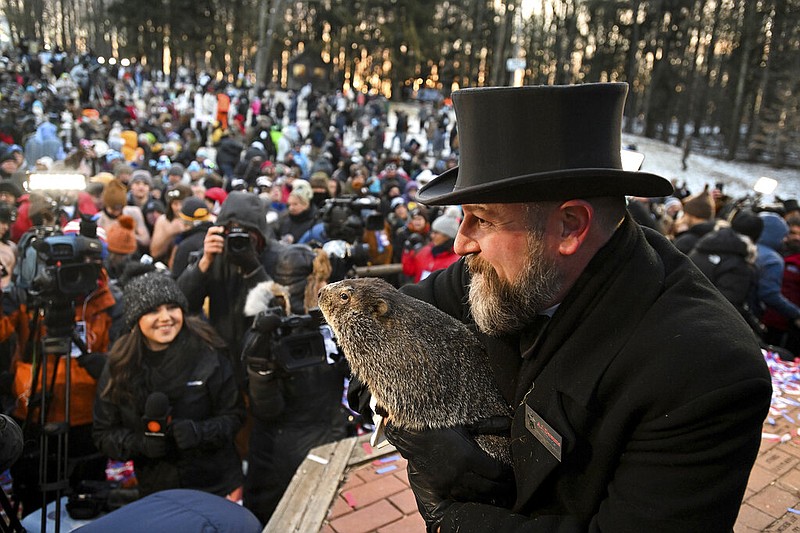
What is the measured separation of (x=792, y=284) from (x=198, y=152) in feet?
48.4

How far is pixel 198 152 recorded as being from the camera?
657 inches

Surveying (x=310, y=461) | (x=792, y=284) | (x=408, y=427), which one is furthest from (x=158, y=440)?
(x=792, y=284)

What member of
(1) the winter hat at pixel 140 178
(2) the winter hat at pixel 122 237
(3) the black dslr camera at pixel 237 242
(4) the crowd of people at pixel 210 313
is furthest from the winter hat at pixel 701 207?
(1) the winter hat at pixel 140 178

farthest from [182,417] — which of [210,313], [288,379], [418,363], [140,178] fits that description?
[140,178]

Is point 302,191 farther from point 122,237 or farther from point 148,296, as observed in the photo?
point 148,296

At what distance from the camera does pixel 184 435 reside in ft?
11.2

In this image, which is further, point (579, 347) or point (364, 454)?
point (364, 454)

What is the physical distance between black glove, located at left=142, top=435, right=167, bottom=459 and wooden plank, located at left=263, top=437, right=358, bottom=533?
2.74 feet

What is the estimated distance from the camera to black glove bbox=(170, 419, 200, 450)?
3.39 m

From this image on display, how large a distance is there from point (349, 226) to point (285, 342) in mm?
1734

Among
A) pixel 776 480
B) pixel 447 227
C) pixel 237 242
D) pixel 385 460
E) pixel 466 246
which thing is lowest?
pixel 385 460

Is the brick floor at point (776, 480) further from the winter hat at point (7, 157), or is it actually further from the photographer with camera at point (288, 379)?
the winter hat at point (7, 157)

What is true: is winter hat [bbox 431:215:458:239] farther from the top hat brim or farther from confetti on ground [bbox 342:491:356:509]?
the top hat brim

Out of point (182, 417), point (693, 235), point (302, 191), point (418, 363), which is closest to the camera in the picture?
point (418, 363)
